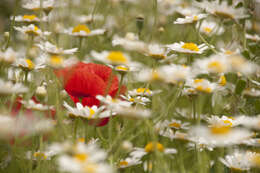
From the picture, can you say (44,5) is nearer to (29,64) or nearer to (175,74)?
(29,64)

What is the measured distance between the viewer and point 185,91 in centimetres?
54

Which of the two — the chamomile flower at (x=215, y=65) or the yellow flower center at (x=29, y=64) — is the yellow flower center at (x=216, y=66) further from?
the yellow flower center at (x=29, y=64)

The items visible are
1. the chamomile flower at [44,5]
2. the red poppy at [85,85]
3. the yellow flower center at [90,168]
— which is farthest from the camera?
the chamomile flower at [44,5]

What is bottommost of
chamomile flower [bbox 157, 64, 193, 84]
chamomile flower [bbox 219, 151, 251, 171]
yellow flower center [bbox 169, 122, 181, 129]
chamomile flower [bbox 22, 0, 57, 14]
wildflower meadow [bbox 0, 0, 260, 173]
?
yellow flower center [bbox 169, 122, 181, 129]

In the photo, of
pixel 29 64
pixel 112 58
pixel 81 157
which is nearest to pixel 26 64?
pixel 29 64

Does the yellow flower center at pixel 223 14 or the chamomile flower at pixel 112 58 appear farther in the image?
the yellow flower center at pixel 223 14

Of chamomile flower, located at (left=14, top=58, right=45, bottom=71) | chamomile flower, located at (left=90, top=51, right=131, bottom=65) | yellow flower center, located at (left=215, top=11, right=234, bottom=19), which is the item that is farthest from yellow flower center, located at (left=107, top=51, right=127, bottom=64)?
yellow flower center, located at (left=215, top=11, right=234, bottom=19)

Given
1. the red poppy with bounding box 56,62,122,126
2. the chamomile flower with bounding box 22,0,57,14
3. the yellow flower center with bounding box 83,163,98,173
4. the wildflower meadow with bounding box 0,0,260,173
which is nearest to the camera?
the yellow flower center with bounding box 83,163,98,173

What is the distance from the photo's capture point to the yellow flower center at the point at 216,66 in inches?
15.1

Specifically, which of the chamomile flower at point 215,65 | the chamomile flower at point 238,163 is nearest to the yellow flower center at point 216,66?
the chamomile flower at point 215,65

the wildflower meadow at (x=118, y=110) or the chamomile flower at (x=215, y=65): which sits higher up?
the chamomile flower at (x=215, y=65)

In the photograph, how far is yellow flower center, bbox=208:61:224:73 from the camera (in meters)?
0.38

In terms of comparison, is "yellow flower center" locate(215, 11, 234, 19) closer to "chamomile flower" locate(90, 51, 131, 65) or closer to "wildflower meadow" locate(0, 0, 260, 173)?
"wildflower meadow" locate(0, 0, 260, 173)

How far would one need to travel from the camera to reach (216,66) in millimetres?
391
